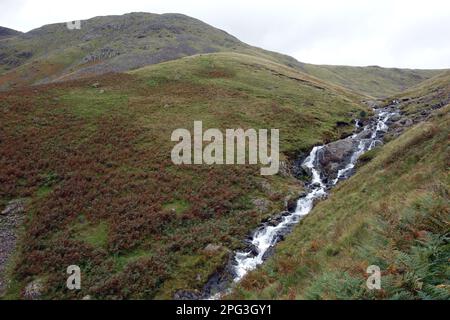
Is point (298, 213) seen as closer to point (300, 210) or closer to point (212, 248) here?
point (300, 210)

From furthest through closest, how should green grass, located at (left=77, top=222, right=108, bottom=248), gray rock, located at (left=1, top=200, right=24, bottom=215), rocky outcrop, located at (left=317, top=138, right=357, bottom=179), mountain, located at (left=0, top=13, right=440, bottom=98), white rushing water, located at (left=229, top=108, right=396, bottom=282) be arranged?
mountain, located at (left=0, top=13, right=440, bottom=98)
rocky outcrop, located at (left=317, top=138, right=357, bottom=179)
gray rock, located at (left=1, top=200, right=24, bottom=215)
green grass, located at (left=77, top=222, right=108, bottom=248)
white rushing water, located at (left=229, top=108, right=396, bottom=282)

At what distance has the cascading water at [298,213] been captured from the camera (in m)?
21.5

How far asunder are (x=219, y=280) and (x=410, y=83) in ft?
598

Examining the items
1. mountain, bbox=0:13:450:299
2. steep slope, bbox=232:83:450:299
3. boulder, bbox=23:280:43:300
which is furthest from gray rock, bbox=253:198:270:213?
boulder, bbox=23:280:43:300

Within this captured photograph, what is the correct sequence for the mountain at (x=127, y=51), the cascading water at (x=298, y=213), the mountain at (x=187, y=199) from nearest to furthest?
the mountain at (x=187, y=199)
the cascading water at (x=298, y=213)
the mountain at (x=127, y=51)

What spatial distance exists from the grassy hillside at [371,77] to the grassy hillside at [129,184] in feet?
319

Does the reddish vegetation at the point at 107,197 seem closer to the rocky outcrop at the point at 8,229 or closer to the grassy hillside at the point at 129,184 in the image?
the grassy hillside at the point at 129,184

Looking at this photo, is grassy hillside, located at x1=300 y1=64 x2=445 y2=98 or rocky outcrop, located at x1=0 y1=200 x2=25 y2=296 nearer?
rocky outcrop, located at x1=0 y1=200 x2=25 y2=296

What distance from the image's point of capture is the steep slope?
28.9ft

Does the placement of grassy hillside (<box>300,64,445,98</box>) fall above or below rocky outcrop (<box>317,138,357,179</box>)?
above

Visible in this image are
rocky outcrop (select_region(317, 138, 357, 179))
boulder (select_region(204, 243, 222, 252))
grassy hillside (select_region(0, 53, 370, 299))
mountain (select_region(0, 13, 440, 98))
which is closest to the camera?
grassy hillside (select_region(0, 53, 370, 299))

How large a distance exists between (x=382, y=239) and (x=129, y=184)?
22084 millimetres

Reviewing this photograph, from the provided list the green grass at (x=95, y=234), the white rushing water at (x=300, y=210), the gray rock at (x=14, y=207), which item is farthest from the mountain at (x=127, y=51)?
the green grass at (x=95, y=234)

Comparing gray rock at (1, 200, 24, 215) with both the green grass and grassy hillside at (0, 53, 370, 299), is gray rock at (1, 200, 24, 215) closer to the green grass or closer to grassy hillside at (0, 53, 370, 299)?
grassy hillside at (0, 53, 370, 299)
